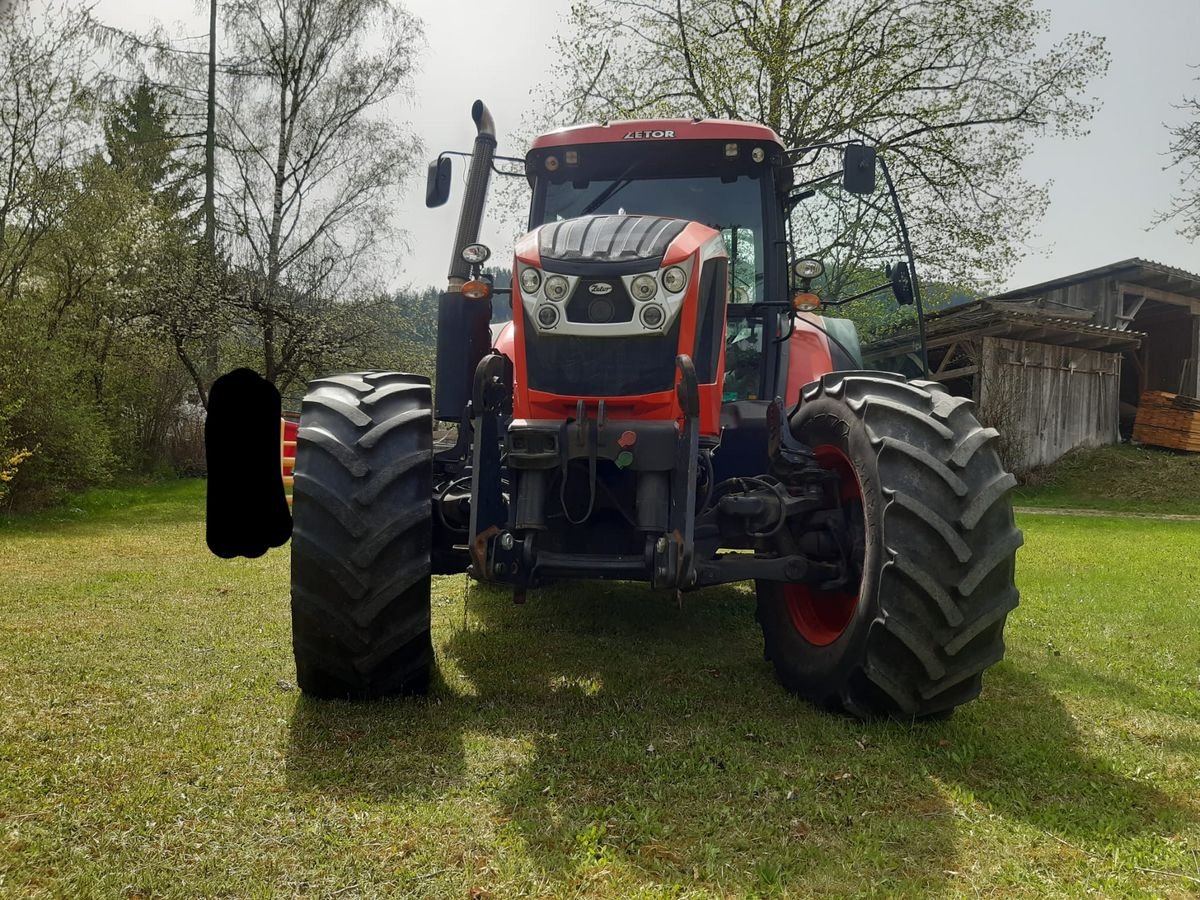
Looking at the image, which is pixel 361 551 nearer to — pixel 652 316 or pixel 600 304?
pixel 600 304

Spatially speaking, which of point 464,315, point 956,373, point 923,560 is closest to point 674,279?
point 464,315

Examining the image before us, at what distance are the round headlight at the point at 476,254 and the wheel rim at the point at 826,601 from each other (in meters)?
1.65

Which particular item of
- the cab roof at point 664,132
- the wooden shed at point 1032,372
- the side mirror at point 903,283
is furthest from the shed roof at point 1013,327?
the cab roof at point 664,132

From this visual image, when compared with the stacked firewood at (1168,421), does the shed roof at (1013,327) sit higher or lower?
higher

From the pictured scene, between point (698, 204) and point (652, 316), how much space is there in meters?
1.49

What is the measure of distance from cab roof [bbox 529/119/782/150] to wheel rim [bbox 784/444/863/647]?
1.73 m

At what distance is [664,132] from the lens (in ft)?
15.1

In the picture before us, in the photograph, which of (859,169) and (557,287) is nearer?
(557,287)

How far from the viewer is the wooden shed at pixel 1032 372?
1867 cm

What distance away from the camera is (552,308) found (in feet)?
11.7

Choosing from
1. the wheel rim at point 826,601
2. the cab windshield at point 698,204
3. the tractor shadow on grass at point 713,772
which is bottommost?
the tractor shadow on grass at point 713,772

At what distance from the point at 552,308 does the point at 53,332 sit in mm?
12719

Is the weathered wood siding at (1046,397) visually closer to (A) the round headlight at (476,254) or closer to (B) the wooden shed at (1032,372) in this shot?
(B) the wooden shed at (1032,372)

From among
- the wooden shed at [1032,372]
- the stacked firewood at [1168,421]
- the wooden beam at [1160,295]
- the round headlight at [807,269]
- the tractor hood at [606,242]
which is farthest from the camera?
the wooden beam at [1160,295]
